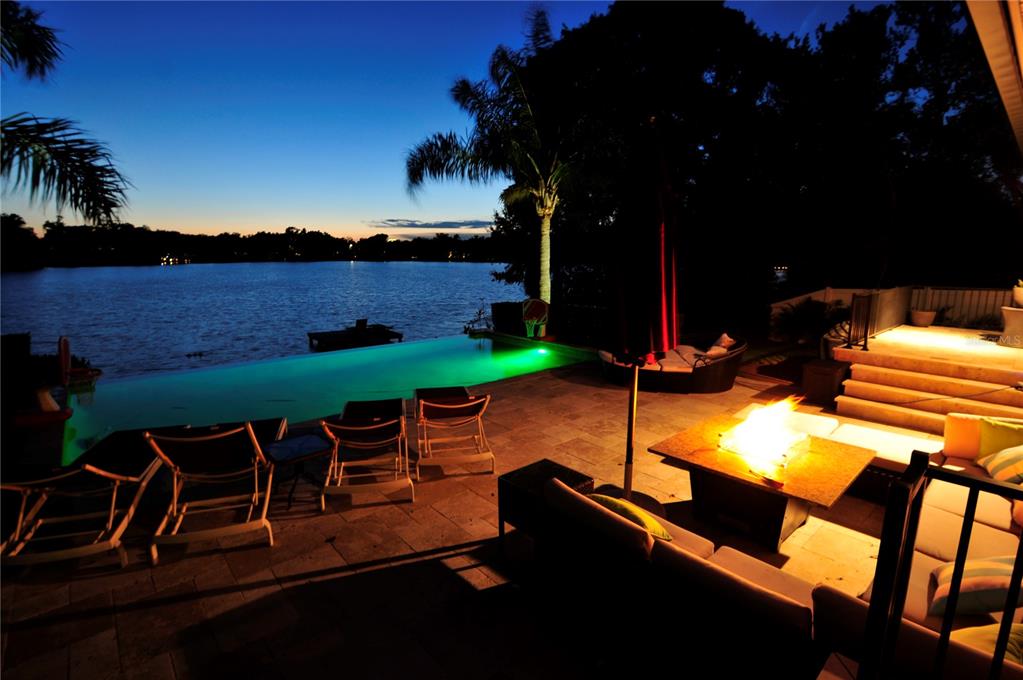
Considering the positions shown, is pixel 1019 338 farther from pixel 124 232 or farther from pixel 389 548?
pixel 124 232

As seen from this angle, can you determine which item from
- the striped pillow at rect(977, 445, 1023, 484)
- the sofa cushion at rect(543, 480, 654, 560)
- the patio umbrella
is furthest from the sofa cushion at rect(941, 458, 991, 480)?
the sofa cushion at rect(543, 480, 654, 560)

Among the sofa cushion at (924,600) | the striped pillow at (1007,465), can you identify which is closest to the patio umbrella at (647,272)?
the sofa cushion at (924,600)

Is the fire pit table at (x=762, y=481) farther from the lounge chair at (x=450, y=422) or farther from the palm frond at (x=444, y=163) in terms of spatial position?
the palm frond at (x=444, y=163)

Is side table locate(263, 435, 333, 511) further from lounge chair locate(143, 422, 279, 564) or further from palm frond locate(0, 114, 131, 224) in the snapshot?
palm frond locate(0, 114, 131, 224)

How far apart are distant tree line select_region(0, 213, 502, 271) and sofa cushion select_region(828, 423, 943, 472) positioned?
870cm

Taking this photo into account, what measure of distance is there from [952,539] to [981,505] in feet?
2.53

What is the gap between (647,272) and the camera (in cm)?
357

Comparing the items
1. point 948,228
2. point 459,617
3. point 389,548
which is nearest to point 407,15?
point 389,548

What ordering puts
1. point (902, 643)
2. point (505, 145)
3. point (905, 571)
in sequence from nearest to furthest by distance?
point (905, 571)
point (902, 643)
point (505, 145)

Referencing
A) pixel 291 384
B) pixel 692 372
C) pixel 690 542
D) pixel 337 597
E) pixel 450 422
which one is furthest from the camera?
pixel 291 384

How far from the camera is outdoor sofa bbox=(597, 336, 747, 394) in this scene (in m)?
8.34

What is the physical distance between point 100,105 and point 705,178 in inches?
694

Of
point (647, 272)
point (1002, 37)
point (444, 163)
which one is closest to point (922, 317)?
point (1002, 37)

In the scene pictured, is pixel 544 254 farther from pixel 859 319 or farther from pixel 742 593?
pixel 742 593
